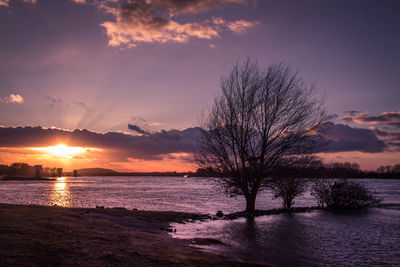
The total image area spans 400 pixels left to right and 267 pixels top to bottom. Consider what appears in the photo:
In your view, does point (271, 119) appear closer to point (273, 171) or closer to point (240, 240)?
point (273, 171)

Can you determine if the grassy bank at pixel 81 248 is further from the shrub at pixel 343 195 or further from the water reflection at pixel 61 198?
the water reflection at pixel 61 198

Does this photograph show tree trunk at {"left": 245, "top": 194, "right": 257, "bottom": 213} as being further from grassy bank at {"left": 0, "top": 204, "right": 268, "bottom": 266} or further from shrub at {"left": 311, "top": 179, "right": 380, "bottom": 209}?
grassy bank at {"left": 0, "top": 204, "right": 268, "bottom": 266}

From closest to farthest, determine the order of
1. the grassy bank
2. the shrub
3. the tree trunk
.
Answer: the grassy bank < the tree trunk < the shrub

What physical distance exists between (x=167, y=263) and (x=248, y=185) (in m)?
20.3

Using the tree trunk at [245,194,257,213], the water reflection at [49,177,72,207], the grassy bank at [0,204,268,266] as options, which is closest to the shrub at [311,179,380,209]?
the tree trunk at [245,194,257,213]

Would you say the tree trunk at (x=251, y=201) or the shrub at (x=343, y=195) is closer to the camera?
the tree trunk at (x=251, y=201)

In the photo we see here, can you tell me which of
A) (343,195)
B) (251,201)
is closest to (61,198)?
(251,201)

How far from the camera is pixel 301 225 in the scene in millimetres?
25172

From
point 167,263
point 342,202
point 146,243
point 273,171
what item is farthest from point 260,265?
point 342,202

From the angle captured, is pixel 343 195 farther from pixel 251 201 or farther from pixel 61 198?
pixel 61 198

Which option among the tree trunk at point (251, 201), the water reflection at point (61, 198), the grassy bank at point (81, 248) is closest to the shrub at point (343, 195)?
the tree trunk at point (251, 201)

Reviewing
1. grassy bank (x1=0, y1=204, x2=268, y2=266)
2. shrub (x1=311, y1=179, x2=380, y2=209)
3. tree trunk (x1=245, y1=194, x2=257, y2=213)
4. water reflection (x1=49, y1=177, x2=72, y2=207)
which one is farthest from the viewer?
water reflection (x1=49, y1=177, x2=72, y2=207)

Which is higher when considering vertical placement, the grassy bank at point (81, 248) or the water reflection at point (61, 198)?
the grassy bank at point (81, 248)

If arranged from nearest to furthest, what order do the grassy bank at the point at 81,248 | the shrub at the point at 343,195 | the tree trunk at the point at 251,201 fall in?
the grassy bank at the point at 81,248
the tree trunk at the point at 251,201
the shrub at the point at 343,195
